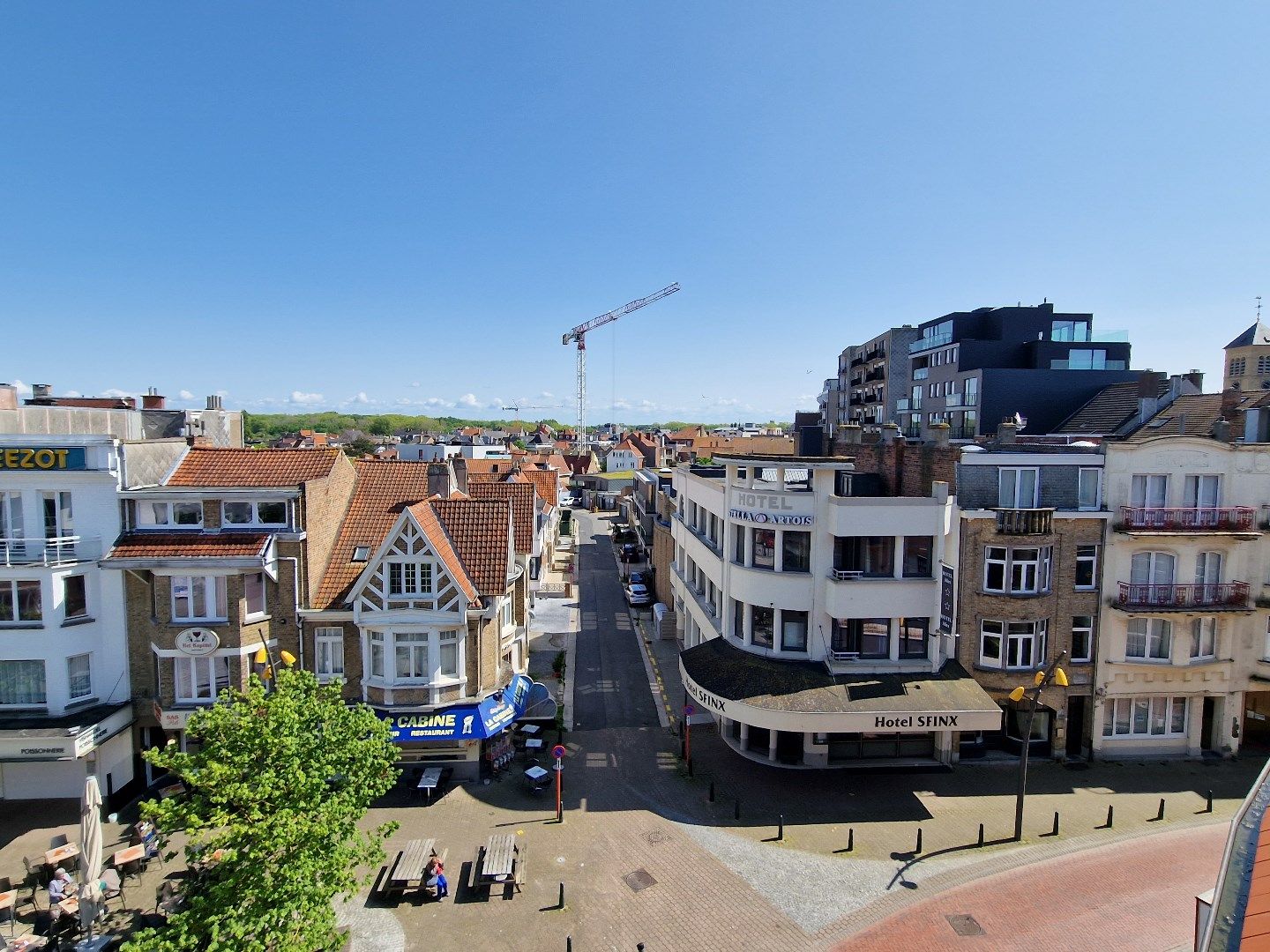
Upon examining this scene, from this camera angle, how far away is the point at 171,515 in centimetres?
2595

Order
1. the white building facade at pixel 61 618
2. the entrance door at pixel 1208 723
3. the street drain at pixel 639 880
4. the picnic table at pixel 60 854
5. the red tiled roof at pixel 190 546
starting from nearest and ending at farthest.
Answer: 1. the street drain at pixel 639 880
2. the picnic table at pixel 60 854
3. the white building facade at pixel 61 618
4. the red tiled roof at pixel 190 546
5. the entrance door at pixel 1208 723

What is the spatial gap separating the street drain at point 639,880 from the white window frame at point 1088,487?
2186cm

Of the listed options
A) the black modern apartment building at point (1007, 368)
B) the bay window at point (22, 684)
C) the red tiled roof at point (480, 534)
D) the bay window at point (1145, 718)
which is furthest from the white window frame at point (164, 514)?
the black modern apartment building at point (1007, 368)

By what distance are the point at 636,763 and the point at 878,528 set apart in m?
13.6

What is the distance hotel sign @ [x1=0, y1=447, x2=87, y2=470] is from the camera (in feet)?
78.8

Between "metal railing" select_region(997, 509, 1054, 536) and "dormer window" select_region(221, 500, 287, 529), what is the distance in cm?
2785

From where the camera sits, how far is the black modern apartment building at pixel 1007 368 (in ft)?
189

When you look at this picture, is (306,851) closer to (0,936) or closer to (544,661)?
(0,936)

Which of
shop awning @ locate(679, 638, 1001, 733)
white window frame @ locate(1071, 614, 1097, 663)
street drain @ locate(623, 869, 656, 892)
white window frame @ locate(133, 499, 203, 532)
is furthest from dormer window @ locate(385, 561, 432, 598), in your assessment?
white window frame @ locate(1071, 614, 1097, 663)

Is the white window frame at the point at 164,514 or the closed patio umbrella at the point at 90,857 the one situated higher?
the white window frame at the point at 164,514

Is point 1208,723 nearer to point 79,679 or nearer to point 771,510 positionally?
point 771,510

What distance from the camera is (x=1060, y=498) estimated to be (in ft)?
89.9

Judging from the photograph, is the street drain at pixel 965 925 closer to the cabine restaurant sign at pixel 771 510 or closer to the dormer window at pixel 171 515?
the cabine restaurant sign at pixel 771 510

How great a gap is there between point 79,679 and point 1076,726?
3923 centimetres
